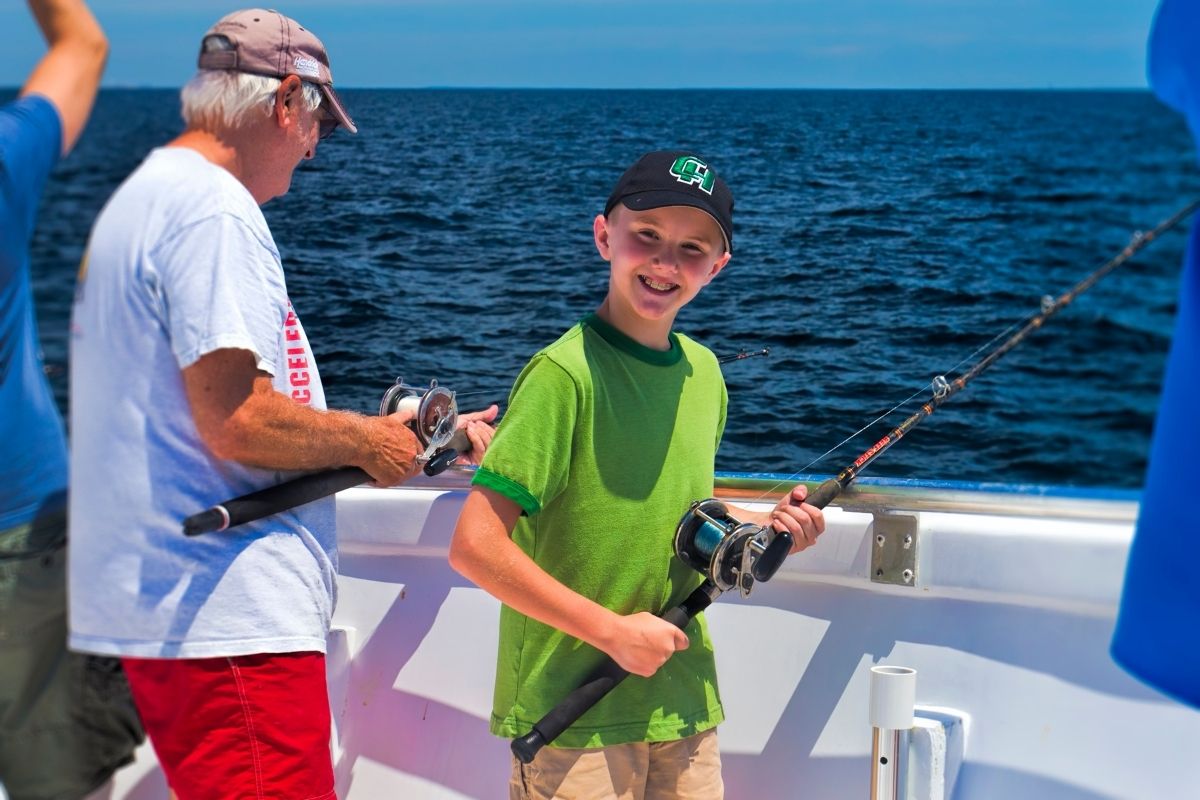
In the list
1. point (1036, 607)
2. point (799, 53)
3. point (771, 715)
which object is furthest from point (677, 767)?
point (799, 53)

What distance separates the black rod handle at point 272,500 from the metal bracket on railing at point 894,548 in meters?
0.83

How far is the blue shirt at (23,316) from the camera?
3.70ft

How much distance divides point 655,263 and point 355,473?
48 cm

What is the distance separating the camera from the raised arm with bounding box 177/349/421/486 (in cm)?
129

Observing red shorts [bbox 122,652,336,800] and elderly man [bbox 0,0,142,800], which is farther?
red shorts [bbox 122,652,336,800]

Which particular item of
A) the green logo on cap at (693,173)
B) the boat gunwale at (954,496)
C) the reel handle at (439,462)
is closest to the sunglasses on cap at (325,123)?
the green logo on cap at (693,173)

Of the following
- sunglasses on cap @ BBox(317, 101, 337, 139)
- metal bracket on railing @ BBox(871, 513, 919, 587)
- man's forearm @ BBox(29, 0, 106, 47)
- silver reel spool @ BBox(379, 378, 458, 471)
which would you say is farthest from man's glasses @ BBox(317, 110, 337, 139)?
metal bracket on railing @ BBox(871, 513, 919, 587)

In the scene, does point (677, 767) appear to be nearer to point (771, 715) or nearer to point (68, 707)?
point (771, 715)

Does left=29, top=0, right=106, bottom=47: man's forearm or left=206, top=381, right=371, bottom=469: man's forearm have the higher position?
left=29, top=0, right=106, bottom=47: man's forearm

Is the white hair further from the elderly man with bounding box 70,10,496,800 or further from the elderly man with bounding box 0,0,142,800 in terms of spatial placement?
the elderly man with bounding box 0,0,142,800

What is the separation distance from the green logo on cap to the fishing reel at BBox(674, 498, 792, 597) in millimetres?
431

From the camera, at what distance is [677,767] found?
1.73 metres

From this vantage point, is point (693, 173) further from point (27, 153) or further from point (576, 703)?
point (27, 153)

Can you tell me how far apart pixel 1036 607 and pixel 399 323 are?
10670 mm
